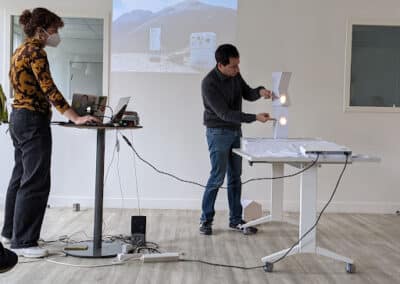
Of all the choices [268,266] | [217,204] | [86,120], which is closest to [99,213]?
[86,120]

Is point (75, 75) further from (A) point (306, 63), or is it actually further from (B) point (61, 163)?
(A) point (306, 63)

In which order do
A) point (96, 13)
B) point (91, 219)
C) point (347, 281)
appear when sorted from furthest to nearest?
1. point (96, 13)
2. point (91, 219)
3. point (347, 281)

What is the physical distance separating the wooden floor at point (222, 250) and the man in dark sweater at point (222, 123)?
0.95ft

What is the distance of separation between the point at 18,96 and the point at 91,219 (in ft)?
4.94

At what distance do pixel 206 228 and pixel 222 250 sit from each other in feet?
1.57

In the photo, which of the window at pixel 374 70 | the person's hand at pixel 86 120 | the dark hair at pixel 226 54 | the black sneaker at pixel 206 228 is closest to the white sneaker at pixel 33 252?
the person's hand at pixel 86 120

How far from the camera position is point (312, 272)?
272cm

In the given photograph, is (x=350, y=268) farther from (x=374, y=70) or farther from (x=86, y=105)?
(x=374, y=70)

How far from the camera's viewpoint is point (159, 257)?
9.29ft

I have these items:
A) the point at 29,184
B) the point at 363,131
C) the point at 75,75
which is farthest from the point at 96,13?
the point at 363,131

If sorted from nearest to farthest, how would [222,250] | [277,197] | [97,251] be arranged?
[97,251] → [222,250] → [277,197]

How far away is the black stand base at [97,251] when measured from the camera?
289cm

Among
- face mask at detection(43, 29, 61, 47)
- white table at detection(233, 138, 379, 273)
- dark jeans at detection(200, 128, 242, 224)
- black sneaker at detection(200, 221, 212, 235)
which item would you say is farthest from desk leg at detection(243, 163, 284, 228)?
face mask at detection(43, 29, 61, 47)

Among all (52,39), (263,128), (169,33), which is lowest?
(263,128)
